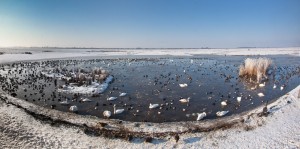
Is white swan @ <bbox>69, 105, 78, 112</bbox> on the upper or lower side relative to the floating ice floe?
lower

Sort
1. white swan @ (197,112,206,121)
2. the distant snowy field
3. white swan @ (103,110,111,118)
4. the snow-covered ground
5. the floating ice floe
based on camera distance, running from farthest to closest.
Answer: the distant snowy field
the floating ice floe
white swan @ (103,110,111,118)
white swan @ (197,112,206,121)
the snow-covered ground

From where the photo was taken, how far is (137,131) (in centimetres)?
1476

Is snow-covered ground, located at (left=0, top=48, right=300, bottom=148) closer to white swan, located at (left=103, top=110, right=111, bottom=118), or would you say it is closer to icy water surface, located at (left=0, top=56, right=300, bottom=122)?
white swan, located at (left=103, top=110, right=111, bottom=118)

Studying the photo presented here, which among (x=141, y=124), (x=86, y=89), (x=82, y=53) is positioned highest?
(x=82, y=53)

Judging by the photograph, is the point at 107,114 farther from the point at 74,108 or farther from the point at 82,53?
the point at 82,53

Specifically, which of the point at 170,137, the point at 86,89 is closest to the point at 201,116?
the point at 170,137

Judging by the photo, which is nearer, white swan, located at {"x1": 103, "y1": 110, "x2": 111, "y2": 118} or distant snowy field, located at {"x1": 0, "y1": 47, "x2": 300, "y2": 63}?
white swan, located at {"x1": 103, "y1": 110, "x2": 111, "y2": 118}

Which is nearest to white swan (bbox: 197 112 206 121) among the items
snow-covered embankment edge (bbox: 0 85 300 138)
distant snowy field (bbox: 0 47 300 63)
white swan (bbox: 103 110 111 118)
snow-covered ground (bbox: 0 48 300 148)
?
snow-covered embankment edge (bbox: 0 85 300 138)

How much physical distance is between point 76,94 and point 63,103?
241 cm

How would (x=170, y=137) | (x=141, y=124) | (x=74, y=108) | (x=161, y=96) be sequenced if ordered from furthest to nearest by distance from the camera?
(x=161, y=96)
(x=74, y=108)
(x=141, y=124)
(x=170, y=137)

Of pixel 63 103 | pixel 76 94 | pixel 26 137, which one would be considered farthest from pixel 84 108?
pixel 26 137

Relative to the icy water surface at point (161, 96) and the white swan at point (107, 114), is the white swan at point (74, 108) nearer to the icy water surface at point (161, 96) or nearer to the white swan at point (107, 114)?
the icy water surface at point (161, 96)

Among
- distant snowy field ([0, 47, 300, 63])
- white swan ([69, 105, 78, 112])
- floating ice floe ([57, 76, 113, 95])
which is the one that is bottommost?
white swan ([69, 105, 78, 112])

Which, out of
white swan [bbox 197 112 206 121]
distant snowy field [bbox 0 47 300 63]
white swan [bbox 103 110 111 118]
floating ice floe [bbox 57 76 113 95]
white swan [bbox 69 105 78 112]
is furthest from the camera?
distant snowy field [bbox 0 47 300 63]
